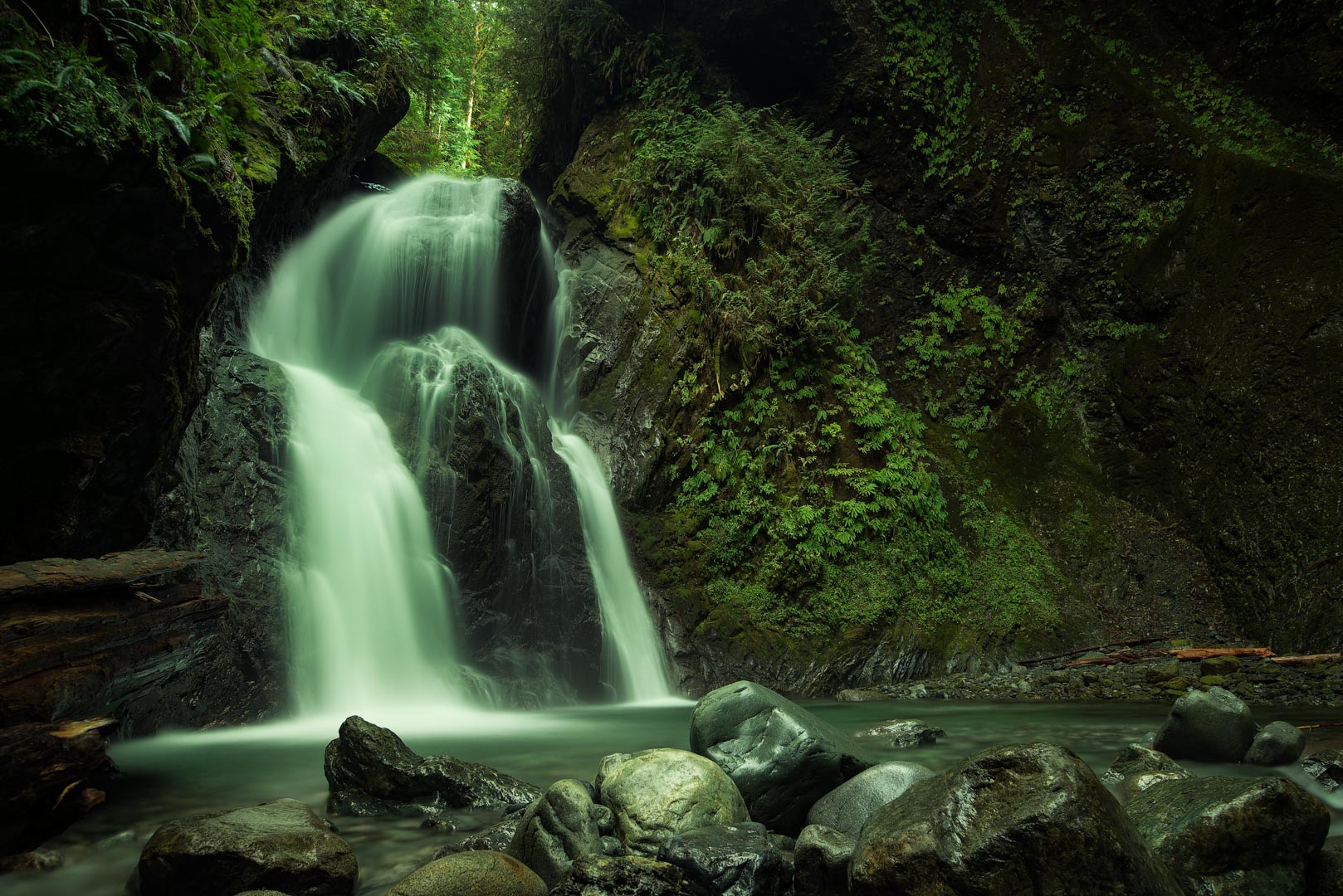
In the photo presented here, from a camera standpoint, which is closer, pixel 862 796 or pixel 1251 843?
pixel 1251 843

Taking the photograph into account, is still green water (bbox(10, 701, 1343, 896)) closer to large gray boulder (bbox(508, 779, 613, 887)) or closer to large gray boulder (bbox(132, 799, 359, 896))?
large gray boulder (bbox(132, 799, 359, 896))

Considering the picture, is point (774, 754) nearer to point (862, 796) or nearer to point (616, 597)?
point (862, 796)

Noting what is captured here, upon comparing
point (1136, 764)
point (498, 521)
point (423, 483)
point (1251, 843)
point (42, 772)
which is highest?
point (423, 483)

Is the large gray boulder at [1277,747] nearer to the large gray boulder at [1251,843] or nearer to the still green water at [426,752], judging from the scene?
the still green water at [426,752]

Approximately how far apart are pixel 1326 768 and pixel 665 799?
4.10 meters

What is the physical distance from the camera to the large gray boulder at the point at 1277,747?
4.97m

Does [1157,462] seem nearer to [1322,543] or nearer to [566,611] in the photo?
[1322,543]

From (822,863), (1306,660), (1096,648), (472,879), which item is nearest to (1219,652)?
(1306,660)

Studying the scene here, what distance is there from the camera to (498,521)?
9.67 meters

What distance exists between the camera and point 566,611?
10070mm

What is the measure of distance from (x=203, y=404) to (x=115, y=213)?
386 centimetres

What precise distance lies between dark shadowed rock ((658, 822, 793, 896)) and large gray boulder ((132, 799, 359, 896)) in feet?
4.79

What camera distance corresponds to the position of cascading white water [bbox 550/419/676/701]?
401 inches

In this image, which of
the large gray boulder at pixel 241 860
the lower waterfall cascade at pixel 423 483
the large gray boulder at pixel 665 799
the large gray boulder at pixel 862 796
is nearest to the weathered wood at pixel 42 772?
the large gray boulder at pixel 241 860
